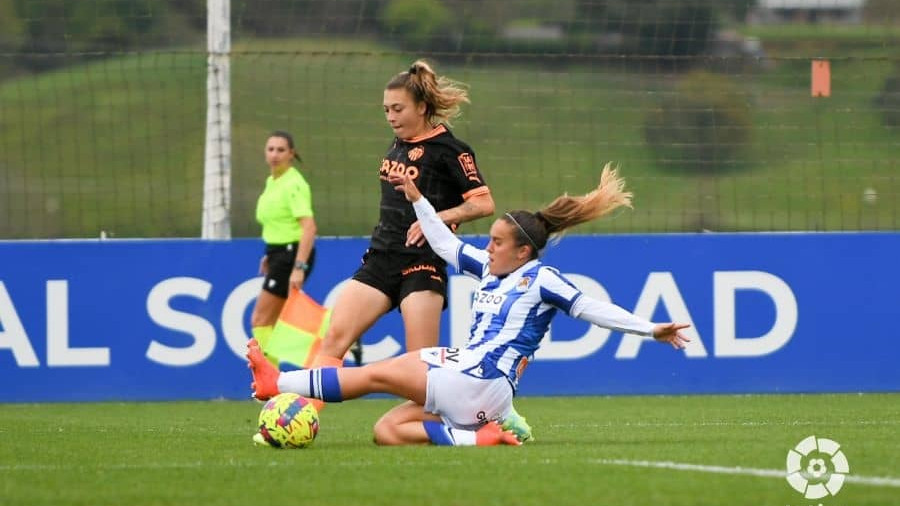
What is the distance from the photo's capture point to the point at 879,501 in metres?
5.79

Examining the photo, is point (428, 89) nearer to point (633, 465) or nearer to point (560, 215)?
point (560, 215)

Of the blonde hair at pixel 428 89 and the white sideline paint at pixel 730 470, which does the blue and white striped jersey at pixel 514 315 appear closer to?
the white sideline paint at pixel 730 470

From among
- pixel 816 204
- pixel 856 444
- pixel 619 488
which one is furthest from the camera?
pixel 816 204

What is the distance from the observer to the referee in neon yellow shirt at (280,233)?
12.9m

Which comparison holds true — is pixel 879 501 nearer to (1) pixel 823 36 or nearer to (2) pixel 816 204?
(2) pixel 816 204

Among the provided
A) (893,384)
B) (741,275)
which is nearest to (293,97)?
(741,275)

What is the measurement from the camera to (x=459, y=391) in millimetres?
7793

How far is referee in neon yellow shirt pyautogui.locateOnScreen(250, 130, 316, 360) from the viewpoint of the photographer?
507 inches

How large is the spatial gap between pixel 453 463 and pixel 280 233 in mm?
6239

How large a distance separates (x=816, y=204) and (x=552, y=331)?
3049mm

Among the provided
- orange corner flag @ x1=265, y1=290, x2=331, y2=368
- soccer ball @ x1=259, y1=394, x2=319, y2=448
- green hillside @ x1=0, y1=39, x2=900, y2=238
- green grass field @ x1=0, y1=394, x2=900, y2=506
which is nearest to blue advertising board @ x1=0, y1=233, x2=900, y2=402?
orange corner flag @ x1=265, y1=290, x2=331, y2=368

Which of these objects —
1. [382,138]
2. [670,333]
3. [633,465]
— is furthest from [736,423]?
[382,138]

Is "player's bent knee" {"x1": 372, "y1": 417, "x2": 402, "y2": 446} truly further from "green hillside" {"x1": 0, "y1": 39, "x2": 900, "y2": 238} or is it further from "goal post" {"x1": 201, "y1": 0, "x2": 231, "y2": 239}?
"green hillside" {"x1": 0, "y1": 39, "x2": 900, "y2": 238}

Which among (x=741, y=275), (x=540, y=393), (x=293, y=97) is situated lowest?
(x=540, y=393)
